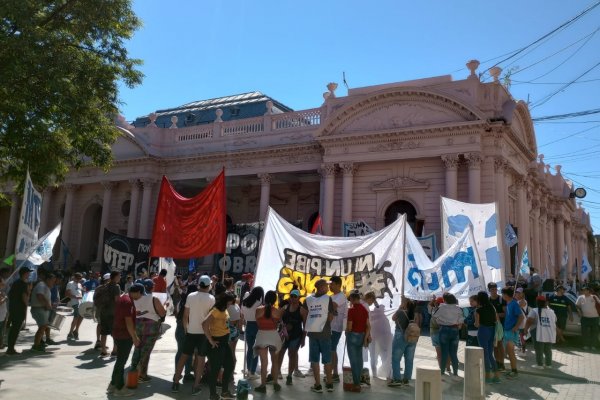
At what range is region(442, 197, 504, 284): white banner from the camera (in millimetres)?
10562

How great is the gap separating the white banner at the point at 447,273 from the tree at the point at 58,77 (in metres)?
8.77

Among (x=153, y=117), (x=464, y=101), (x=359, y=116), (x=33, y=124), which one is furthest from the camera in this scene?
(x=153, y=117)

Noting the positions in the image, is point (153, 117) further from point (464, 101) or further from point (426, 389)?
point (426, 389)

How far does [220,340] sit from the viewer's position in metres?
6.98

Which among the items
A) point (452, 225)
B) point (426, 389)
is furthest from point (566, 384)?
point (426, 389)

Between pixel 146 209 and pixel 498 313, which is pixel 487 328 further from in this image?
pixel 146 209

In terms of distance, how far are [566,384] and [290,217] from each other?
20.4 meters

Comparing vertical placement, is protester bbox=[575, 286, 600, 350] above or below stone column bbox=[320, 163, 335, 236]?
below

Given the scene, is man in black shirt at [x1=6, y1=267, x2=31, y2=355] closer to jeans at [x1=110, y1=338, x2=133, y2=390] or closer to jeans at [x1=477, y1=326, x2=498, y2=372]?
jeans at [x1=110, y1=338, x2=133, y2=390]

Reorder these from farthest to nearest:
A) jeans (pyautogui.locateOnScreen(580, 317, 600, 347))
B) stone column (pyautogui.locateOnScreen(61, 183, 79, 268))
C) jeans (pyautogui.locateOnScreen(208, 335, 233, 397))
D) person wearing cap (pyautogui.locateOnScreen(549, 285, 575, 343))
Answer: stone column (pyautogui.locateOnScreen(61, 183, 79, 268)), person wearing cap (pyautogui.locateOnScreen(549, 285, 575, 343)), jeans (pyautogui.locateOnScreen(580, 317, 600, 347)), jeans (pyautogui.locateOnScreen(208, 335, 233, 397))

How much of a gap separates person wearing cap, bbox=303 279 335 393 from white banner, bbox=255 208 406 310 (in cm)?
90

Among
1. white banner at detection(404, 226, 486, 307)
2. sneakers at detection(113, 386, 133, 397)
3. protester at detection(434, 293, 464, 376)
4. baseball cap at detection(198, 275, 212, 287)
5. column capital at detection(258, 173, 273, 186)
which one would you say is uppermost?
column capital at detection(258, 173, 273, 186)

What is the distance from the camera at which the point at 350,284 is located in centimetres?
877

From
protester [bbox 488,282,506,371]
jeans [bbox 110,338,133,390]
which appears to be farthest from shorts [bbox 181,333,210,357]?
protester [bbox 488,282,506,371]
